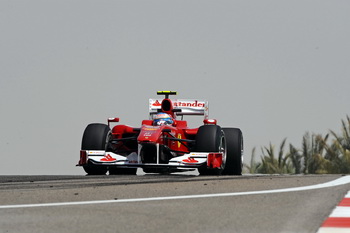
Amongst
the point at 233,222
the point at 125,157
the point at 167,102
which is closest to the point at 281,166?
the point at 167,102

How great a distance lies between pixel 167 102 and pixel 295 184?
25.9ft

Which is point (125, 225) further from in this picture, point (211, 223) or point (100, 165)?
point (100, 165)

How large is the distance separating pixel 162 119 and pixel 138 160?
1675 mm

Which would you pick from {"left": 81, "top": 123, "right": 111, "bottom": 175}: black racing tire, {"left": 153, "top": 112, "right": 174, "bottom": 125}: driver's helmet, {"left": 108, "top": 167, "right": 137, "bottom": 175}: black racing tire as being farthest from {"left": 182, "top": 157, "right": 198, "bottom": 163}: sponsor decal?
{"left": 108, "top": 167, "right": 137, "bottom": 175}: black racing tire

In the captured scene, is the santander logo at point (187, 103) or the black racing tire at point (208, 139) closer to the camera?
the black racing tire at point (208, 139)

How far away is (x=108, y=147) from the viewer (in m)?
16.7

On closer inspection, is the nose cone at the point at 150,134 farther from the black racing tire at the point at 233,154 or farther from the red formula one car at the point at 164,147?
the black racing tire at the point at 233,154

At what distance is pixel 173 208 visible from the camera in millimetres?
7141

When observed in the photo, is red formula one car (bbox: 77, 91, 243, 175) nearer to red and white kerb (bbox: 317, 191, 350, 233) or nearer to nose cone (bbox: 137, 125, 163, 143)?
nose cone (bbox: 137, 125, 163, 143)

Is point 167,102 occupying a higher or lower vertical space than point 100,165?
higher

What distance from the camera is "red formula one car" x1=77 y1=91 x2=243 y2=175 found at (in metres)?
15.2

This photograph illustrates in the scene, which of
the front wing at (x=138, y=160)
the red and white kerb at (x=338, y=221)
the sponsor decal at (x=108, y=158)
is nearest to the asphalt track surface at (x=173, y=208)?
the red and white kerb at (x=338, y=221)

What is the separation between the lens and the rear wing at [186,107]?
18.5 metres

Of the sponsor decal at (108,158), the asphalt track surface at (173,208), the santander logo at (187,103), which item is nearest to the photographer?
the asphalt track surface at (173,208)
